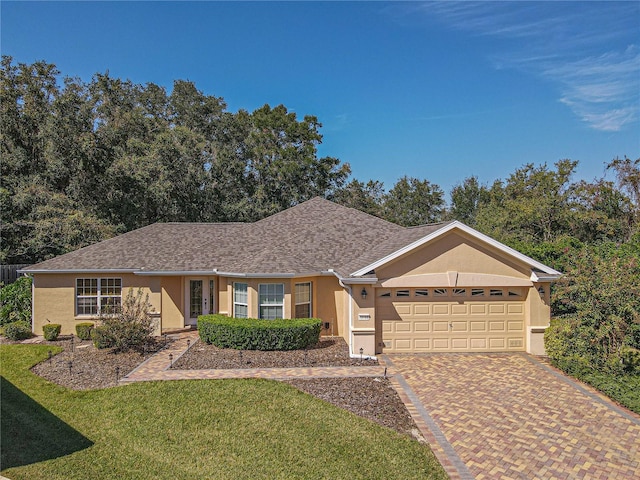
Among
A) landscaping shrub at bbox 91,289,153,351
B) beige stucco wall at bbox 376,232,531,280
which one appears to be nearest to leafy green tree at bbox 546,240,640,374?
beige stucco wall at bbox 376,232,531,280

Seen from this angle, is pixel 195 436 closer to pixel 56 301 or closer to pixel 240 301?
pixel 240 301

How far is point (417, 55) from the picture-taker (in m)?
15.5

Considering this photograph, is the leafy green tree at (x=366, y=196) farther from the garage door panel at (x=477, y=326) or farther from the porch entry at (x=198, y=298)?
the garage door panel at (x=477, y=326)

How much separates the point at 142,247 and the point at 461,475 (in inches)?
679

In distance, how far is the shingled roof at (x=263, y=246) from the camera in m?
16.3

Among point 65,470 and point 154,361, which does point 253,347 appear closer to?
point 154,361

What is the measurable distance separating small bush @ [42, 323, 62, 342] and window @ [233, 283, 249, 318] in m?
7.37

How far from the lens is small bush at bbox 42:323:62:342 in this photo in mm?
16391

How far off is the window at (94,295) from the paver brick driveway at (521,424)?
42.6 feet

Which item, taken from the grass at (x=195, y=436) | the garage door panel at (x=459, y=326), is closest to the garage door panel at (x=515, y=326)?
the garage door panel at (x=459, y=326)

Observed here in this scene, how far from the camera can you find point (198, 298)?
747 inches

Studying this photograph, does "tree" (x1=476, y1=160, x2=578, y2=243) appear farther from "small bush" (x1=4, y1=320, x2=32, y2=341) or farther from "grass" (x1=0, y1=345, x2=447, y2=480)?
"small bush" (x1=4, y1=320, x2=32, y2=341)

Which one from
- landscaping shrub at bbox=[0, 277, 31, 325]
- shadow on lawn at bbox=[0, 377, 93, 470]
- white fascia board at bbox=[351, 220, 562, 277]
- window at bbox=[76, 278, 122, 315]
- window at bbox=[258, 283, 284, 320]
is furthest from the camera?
landscaping shrub at bbox=[0, 277, 31, 325]

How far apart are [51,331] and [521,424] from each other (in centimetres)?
1717
